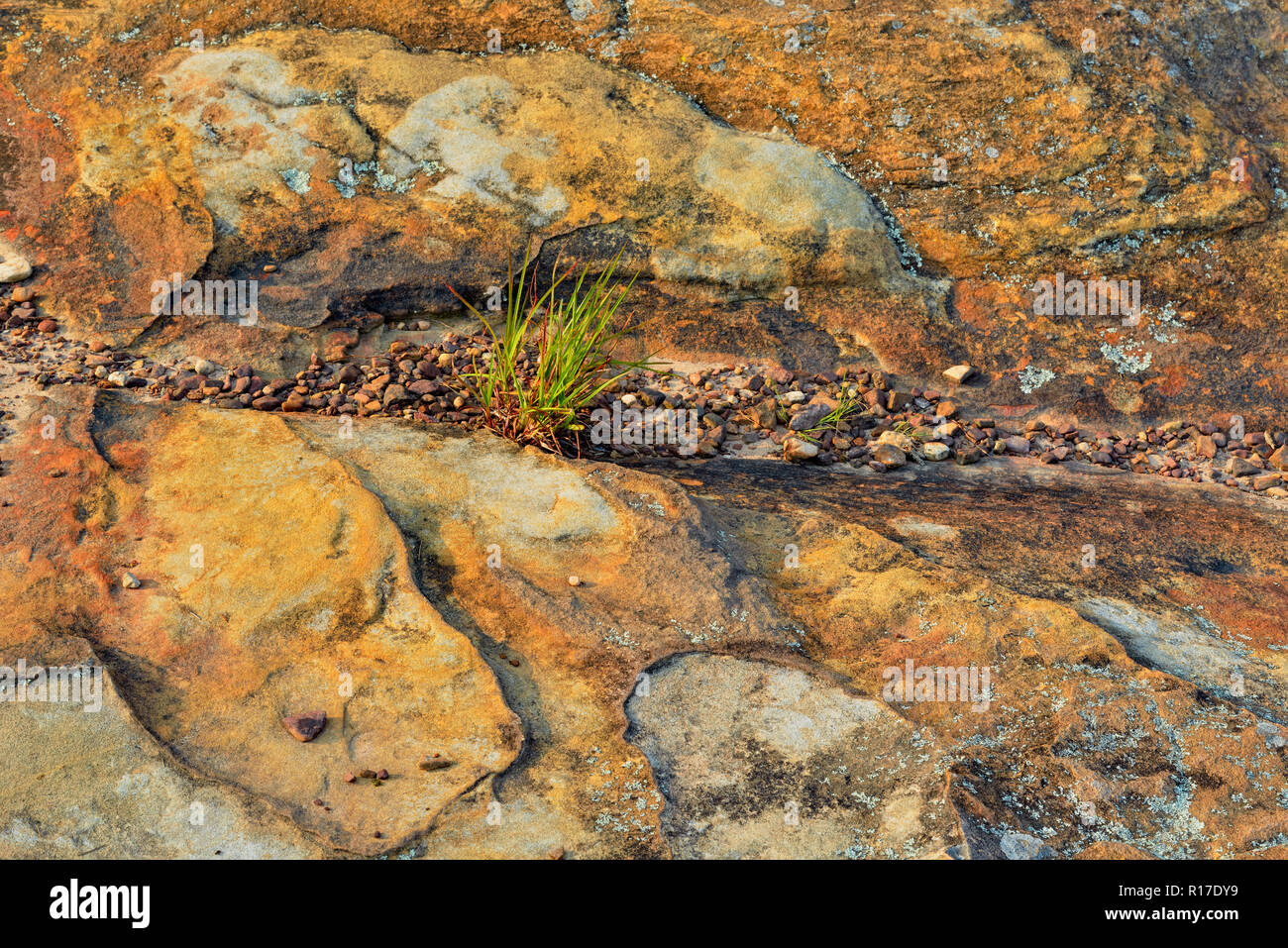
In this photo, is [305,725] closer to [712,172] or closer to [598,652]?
[598,652]

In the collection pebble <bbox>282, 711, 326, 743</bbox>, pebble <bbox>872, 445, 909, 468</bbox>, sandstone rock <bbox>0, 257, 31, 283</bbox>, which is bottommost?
pebble <bbox>872, 445, 909, 468</bbox>

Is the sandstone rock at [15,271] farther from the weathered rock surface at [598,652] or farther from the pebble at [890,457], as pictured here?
the pebble at [890,457]

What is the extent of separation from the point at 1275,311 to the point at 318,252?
4469mm

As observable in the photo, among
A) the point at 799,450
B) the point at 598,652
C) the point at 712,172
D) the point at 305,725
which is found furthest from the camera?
the point at 712,172

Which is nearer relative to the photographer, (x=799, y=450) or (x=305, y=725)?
(x=305, y=725)

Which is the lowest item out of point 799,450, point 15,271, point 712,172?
point 799,450

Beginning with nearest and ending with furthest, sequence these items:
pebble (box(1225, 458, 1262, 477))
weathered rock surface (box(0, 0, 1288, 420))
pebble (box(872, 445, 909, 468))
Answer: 1. pebble (box(872, 445, 909, 468))
2. pebble (box(1225, 458, 1262, 477))
3. weathered rock surface (box(0, 0, 1288, 420))

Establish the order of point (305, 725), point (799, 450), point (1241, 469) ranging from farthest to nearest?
point (1241, 469) < point (799, 450) < point (305, 725)

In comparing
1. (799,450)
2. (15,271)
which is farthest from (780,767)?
(15,271)

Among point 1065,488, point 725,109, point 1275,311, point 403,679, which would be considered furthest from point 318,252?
point 1275,311

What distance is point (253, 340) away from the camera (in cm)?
416

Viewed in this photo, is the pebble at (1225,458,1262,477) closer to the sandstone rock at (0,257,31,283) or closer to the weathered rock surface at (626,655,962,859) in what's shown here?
the weathered rock surface at (626,655,962,859)

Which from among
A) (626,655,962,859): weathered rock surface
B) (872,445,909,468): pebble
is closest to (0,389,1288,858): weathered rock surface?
(626,655,962,859): weathered rock surface
